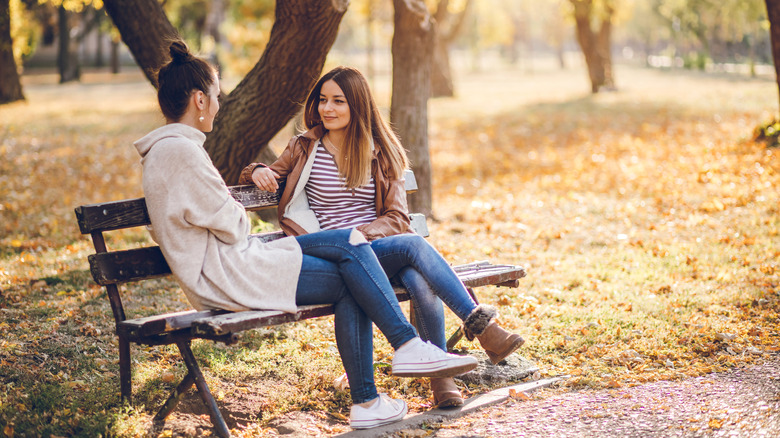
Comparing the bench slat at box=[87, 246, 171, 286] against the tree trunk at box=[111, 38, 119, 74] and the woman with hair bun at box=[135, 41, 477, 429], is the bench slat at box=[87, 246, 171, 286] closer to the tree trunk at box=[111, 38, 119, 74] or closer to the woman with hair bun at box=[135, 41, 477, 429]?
the woman with hair bun at box=[135, 41, 477, 429]

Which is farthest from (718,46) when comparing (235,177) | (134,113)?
(235,177)

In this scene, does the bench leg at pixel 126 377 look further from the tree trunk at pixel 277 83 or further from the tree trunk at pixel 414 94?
the tree trunk at pixel 414 94

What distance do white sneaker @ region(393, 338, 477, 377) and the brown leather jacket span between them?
756mm

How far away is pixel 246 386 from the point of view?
405 centimetres

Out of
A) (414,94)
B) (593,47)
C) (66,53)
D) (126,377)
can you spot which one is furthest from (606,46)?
(66,53)

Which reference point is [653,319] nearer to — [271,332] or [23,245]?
[271,332]

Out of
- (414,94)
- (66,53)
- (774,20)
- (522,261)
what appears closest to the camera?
(522,261)

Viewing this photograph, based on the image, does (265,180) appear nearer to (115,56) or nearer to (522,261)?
(522,261)

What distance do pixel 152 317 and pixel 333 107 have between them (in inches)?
57.7

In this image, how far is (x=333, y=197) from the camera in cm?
414

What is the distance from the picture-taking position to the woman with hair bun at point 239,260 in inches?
131

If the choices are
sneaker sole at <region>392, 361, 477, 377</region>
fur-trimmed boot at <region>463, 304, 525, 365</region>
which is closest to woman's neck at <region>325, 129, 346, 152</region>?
fur-trimmed boot at <region>463, 304, 525, 365</region>

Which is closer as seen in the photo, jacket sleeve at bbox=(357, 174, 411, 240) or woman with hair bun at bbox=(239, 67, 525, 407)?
jacket sleeve at bbox=(357, 174, 411, 240)

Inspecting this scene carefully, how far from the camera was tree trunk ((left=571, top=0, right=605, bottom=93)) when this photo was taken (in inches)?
886
